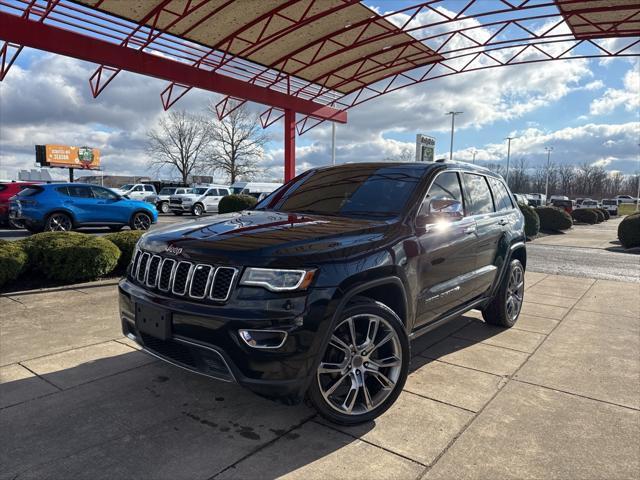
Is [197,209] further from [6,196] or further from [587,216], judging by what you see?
[587,216]

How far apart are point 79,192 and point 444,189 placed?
42.3ft

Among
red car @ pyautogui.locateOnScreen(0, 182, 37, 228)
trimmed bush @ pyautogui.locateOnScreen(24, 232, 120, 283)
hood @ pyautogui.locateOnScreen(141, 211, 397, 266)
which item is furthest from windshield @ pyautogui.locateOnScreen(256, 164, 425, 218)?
red car @ pyautogui.locateOnScreen(0, 182, 37, 228)

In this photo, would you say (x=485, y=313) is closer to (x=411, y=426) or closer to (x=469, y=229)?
(x=469, y=229)

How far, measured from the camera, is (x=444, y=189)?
13.1 ft

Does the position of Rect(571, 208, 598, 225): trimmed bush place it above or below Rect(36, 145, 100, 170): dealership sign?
below

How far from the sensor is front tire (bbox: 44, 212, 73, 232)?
1285 cm

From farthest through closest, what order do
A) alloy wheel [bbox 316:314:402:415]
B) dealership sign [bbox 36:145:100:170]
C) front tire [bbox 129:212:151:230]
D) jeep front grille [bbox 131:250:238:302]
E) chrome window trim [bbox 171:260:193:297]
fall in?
dealership sign [bbox 36:145:100:170] < front tire [bbox 129:212:151:230] < alloy wheel [bbox 316:314:402:415] < chrome window trim [bbox 171:260:193:297] < jeep front grille [bbox 131:250:238:302]

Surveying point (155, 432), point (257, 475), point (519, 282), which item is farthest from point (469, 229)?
point (155, 432)

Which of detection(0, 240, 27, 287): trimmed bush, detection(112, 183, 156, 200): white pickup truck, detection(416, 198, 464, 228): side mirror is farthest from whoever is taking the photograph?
detection(112, 183, 156, 200): white pickup truck

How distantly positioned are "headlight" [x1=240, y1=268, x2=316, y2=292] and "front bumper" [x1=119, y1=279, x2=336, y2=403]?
40 millimetres

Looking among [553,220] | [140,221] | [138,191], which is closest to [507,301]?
[140,221]

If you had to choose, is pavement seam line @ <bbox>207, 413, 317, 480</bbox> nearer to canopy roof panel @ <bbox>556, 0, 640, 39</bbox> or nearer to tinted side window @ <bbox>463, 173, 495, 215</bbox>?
tinted side window @ <bbox>463, 173, 495, 215</bbox>

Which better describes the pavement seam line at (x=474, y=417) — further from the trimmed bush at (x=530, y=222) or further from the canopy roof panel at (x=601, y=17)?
the trimmed bush at (x=530, y=222)

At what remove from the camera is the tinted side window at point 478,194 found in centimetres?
448
